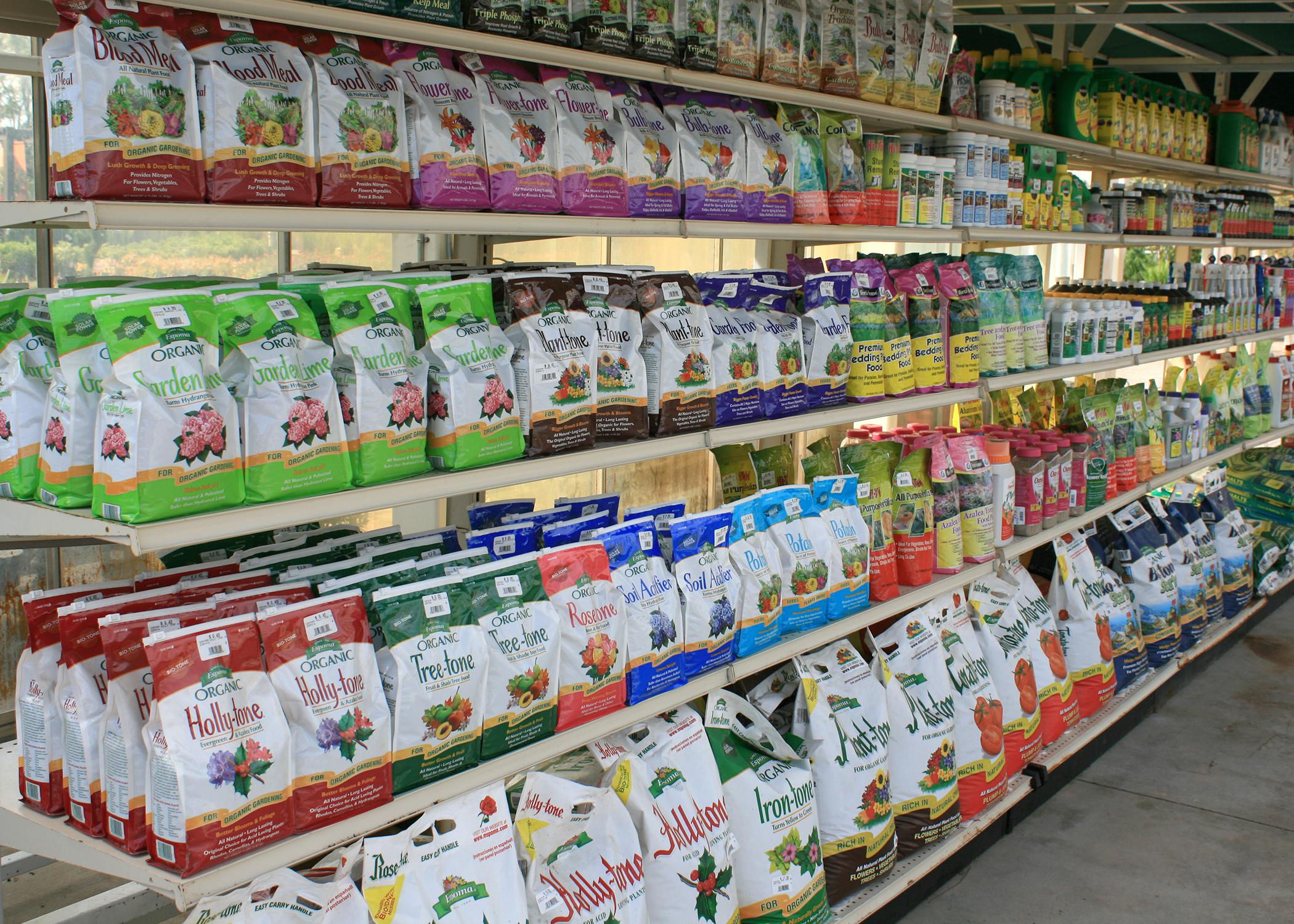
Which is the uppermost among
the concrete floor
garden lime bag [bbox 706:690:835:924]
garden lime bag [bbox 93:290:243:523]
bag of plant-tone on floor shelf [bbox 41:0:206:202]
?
bag of plant-tone on floor shelf [bbox 41:0:206:202]

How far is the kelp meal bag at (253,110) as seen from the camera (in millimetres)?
1748

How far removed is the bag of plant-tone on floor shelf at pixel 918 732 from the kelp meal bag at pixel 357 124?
75.8 inches

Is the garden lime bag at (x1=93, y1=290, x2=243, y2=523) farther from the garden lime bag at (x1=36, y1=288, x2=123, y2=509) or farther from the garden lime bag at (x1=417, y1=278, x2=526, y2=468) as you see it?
the garden lime bag at (x1=417, y1=278, x2=526, y2=468)

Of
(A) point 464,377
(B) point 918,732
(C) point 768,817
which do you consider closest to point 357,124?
(A) point 464,377

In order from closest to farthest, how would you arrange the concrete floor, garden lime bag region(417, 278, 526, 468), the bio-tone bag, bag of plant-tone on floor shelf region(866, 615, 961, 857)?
garden lime bag region(417, 278, 526, 468), the bio-tone bag, bag of plant-tone on floor shelf region(866, 615, 961, 857), the concrete floor

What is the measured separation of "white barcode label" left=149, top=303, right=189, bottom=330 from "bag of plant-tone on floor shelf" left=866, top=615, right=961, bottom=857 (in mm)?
2120

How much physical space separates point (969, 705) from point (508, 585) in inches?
69.9

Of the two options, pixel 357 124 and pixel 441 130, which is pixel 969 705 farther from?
pixel 357 124

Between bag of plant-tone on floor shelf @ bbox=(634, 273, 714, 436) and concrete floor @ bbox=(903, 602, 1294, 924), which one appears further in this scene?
concrete floor @ bbox=(903, 602, 1294, 924)

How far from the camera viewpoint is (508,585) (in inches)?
82.6

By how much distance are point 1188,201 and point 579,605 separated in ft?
14.5

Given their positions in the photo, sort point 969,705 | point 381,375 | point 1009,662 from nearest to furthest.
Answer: point 381,375 → point 969,705 → point 1009,662

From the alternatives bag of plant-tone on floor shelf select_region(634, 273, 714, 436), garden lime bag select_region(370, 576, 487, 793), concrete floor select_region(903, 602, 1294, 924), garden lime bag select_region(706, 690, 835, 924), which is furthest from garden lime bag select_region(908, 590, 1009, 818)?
garden lime bag select_region(370, 576, 487, 793)

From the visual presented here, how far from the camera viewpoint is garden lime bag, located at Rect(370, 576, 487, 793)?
1.90 metres
